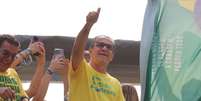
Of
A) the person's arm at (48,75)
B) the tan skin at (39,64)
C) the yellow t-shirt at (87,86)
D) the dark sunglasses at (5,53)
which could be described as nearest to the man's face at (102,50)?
the yellow t-shirt at (87,86)

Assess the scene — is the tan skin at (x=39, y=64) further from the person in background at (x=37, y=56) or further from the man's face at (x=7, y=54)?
the man's face at (x=7, y=54)

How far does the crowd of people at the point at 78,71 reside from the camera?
5141mm

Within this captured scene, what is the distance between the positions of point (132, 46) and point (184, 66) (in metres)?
1.94

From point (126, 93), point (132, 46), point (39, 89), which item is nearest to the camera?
point (39, 89)

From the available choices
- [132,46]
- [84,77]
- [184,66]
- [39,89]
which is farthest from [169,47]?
[132,46]

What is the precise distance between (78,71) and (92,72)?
17 centimetres

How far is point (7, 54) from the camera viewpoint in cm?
517

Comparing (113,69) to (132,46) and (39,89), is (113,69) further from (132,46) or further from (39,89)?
(39,89)

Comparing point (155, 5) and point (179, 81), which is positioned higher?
point (155, 5)

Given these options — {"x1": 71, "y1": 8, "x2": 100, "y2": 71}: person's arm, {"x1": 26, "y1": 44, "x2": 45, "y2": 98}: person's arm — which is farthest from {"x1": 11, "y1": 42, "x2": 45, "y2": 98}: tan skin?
{"x1": 71, "y1": 8, "x2": 100, "y2": 71}: person's arm

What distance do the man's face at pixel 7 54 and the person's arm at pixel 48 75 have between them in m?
0.44

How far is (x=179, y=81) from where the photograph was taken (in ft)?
17.9

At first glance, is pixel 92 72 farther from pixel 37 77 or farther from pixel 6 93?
pixel 6 93

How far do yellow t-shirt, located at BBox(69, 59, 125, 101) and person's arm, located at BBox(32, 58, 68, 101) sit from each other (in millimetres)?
288
